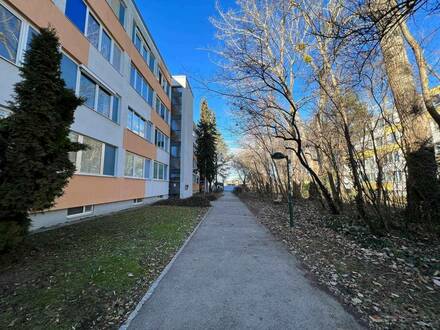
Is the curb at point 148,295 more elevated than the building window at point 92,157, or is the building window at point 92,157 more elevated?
the building window at point 92,157

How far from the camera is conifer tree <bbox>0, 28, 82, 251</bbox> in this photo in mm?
4090

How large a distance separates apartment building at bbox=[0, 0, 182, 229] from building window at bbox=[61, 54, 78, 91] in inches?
1.4

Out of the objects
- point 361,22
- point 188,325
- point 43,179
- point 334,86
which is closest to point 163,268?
point 188,325

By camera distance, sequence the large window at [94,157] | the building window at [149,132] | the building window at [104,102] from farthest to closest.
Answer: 1. the building window at [149,132]
2. the building window at [104,102]
3. the large window at [94,157]

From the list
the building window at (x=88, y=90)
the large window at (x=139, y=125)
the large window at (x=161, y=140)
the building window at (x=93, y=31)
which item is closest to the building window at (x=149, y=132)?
the large window at (x=139, y=125)

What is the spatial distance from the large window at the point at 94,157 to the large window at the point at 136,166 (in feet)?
5.29

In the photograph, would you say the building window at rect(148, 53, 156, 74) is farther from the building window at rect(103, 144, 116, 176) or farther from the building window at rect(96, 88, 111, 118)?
the building window at rect(103, 144, 116, 176)

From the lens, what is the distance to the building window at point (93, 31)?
9.88 metres

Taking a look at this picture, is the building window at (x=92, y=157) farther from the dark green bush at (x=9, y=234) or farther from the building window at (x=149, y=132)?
the building window at (x=149, y=132)

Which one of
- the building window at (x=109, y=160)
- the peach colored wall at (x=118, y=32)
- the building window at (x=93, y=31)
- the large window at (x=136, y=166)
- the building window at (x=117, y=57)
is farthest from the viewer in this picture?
the large window at (x=136, y=166)

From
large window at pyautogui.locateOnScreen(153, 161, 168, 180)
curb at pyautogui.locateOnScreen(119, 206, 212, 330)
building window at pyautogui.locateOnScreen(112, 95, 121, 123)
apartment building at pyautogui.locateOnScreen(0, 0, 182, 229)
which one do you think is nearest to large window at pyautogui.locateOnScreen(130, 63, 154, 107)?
apartment building at pyautogui.locateOnScreen(0, 0, 182, 229)

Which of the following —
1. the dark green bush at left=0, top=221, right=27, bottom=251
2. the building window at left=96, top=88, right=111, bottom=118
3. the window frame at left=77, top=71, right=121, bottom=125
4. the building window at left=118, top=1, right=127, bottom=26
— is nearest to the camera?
the dark green bush at left=0, top=221, right=27, bottom=251

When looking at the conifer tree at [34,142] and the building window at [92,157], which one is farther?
the building window at [92,157]

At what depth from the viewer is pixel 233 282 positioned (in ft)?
12.4
